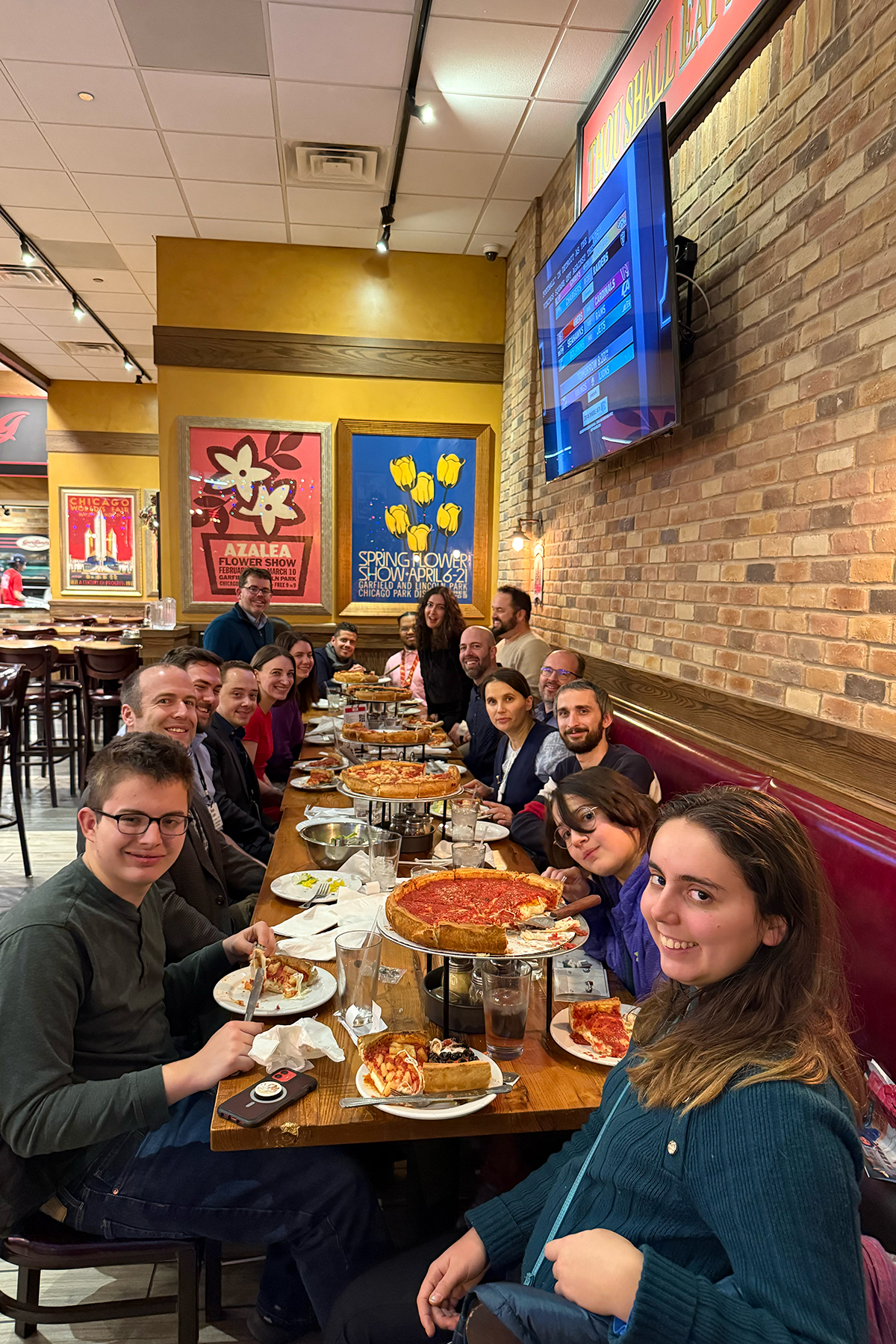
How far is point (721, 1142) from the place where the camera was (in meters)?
0.92

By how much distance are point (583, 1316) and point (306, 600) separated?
Result: 599 cm

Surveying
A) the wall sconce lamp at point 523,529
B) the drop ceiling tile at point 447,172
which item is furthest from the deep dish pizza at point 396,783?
the drop ceiling tile at point 447,172

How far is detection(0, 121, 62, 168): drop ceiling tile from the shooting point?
4.68 metres

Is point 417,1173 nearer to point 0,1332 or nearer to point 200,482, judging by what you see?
point 0,1332

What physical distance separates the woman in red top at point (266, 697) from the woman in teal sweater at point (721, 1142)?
295 centimetres

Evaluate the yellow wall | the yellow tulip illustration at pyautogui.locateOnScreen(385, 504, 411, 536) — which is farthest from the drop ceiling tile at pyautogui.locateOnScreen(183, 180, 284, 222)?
the yellow tulip illustration at pyautogui.locateOnScreen(385, 504, 411, 536)

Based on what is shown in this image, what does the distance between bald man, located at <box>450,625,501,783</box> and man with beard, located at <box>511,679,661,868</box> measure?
4.29ft

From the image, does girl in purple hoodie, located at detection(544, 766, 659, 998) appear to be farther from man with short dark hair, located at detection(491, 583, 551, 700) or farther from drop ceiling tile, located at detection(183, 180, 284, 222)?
drop ceiling tile, located at detection(183, 180, 284, 222)

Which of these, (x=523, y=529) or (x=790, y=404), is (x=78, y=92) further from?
(x=790, y=404)

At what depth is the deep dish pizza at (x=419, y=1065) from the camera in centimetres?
128

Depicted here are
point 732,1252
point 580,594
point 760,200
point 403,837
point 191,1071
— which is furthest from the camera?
point 580,594

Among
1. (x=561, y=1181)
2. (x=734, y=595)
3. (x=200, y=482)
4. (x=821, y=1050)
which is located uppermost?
(x=200, y=482)

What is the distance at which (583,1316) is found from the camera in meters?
0.95

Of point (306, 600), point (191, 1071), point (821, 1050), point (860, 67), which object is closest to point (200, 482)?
point (306, 600)
